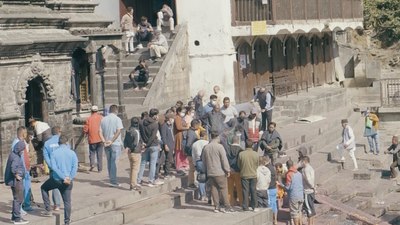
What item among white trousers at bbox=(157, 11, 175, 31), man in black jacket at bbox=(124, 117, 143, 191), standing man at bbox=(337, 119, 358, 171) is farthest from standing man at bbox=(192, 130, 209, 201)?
white trousers at bbox=(157, 11, 175, 31)

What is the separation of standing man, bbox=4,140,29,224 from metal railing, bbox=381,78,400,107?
73.0 feet

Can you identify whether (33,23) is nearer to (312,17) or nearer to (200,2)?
(200,2)

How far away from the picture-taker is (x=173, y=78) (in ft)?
95.2

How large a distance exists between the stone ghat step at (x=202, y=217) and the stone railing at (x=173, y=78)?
29.8 feet

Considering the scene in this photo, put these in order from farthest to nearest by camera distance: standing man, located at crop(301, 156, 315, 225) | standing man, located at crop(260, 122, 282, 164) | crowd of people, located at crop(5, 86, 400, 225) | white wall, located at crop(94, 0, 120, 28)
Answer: white wall, located at crop(94, 0, 120, 28) < standing man, located at crop(260, 122, 282, 164) < standing man, located at crop(301, 156, 315, 225) < crowd of people, located at crop(5, 86, 400, 225)

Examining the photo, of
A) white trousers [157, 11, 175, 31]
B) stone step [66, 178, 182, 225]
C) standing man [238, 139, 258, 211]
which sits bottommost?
stone step [66, 178, 182, 225]

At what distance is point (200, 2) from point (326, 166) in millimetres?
8193

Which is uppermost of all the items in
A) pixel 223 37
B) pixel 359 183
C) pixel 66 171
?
pixel 223 37

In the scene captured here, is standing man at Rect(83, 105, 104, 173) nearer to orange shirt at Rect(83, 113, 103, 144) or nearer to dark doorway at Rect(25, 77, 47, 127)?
orange shirt at Rect(83, 113, 103, 144)

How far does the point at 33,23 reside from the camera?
2020cm

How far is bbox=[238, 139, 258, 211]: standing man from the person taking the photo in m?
17.8

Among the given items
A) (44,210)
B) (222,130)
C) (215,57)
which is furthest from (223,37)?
(44,210)

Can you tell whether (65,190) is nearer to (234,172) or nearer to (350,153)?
(234,172)

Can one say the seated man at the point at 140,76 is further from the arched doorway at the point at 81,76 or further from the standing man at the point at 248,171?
the standing man at the point at 248,171
